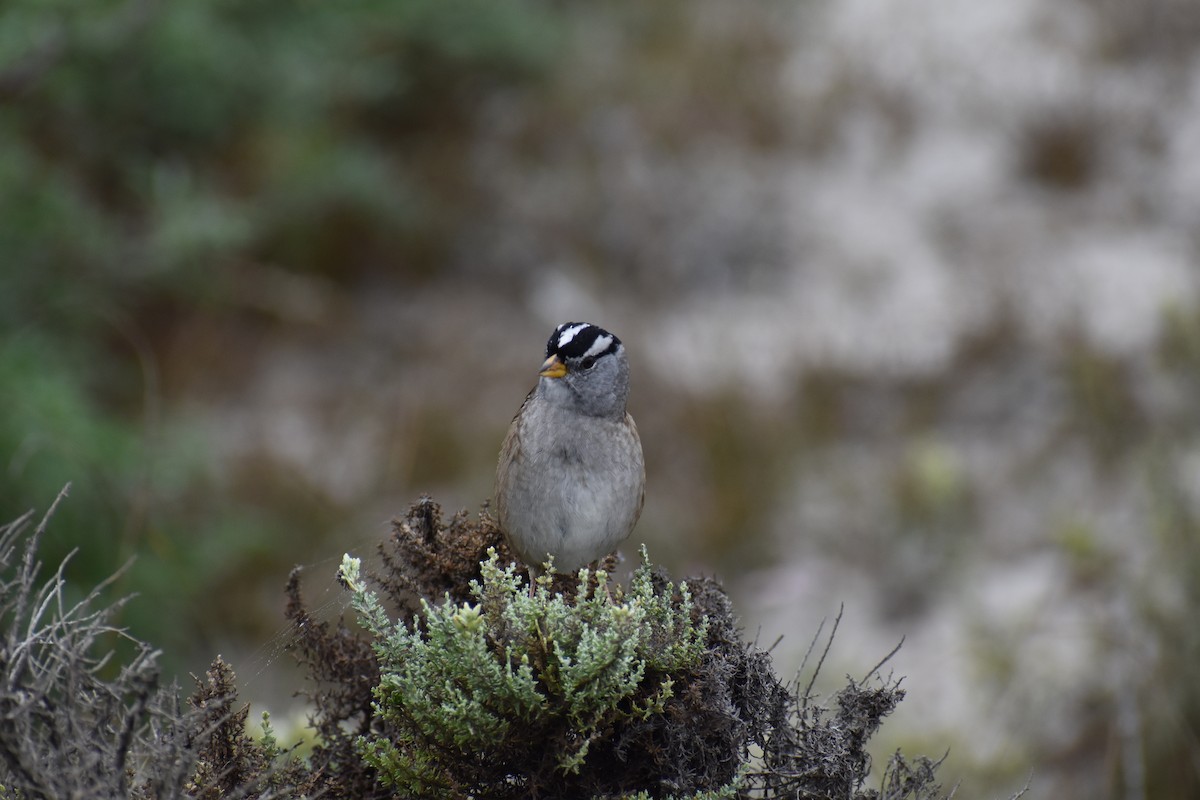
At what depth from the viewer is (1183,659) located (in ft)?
15.1

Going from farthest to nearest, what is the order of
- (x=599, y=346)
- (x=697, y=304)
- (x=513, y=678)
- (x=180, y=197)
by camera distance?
(x=697, y=304) < (x=180, y=197) < (x=599, y=346) < (x=513, y=678)

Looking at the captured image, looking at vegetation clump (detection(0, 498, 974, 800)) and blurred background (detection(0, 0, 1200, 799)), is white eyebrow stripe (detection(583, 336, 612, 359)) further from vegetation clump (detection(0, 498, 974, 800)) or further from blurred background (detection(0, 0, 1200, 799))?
blurred background (detection(0, 0, 1200, 799))

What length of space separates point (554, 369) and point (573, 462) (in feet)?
0.86

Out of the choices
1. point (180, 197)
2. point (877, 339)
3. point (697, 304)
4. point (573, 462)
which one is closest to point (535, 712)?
point (573, 462)

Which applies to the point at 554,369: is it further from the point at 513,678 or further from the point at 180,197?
the point at 180,197

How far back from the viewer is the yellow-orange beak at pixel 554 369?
Answer: 3.24m

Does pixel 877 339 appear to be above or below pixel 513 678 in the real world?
above

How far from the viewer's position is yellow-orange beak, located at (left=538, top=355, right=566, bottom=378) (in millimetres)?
3236

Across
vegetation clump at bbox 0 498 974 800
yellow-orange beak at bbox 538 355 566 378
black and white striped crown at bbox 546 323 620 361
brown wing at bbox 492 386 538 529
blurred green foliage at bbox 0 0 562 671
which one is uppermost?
blurred green foliage at bbox 0 0 562 671

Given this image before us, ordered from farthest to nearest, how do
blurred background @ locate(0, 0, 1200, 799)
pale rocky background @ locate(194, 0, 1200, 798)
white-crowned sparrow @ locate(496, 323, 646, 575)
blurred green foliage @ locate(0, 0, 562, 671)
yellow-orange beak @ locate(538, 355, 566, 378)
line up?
pale rocky background @ locate(194, 0, 1200, 798) < blurred background @ locate(0, 0, 1200, 799) < blurred green foliage @ locate(0, 0, 562, 671) < yellow-orange beak @ locate(538, 355, 566, 378) < white-crowned sparrow @ locate(496, 323, 646, 575)

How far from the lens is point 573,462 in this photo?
10.4 ft

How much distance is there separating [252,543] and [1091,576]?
4.32 metres

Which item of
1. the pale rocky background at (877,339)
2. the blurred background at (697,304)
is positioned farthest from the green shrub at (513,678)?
the pale rocky background at (877,339)

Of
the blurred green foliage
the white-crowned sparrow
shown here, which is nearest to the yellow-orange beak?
the white-crowned sparrow
